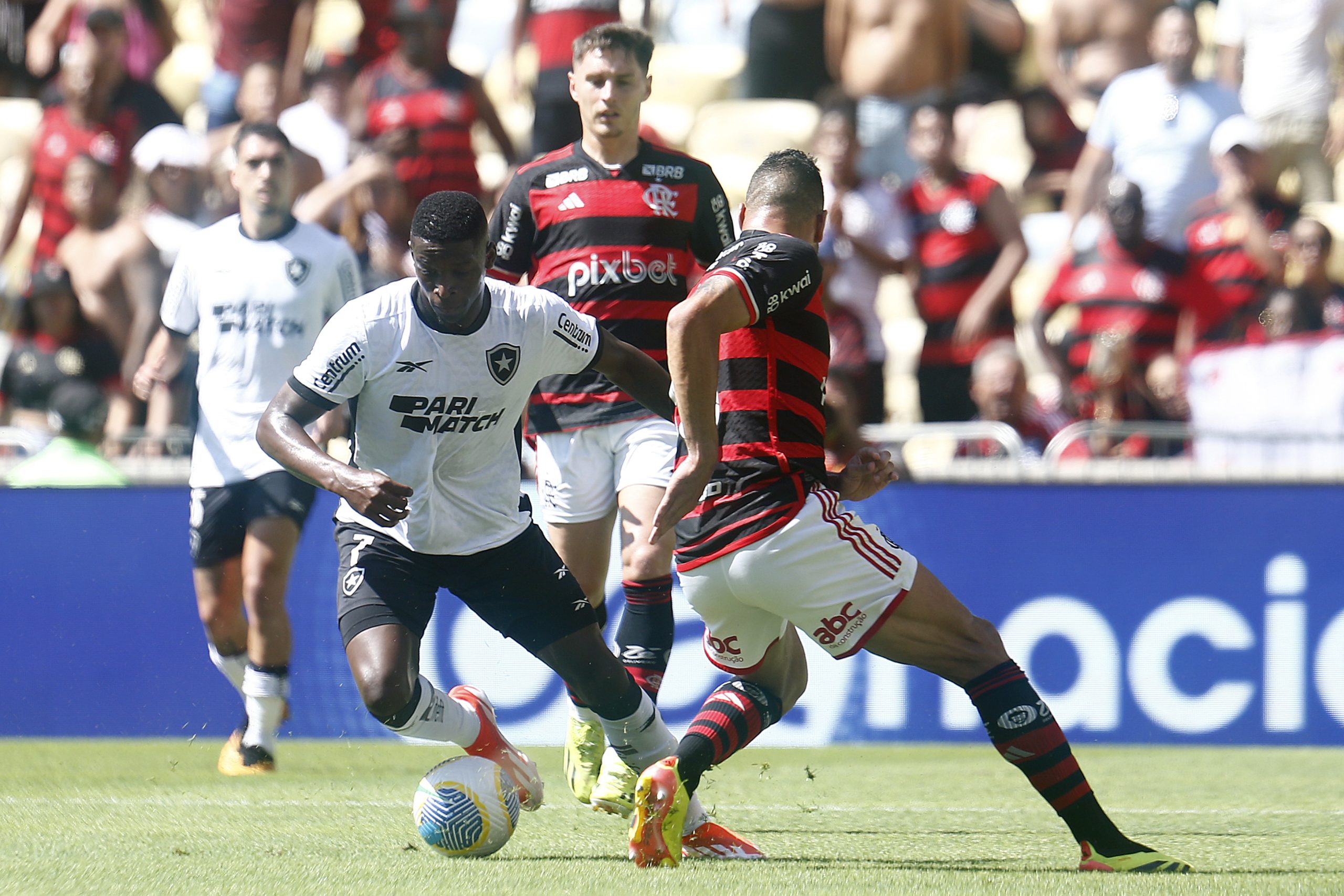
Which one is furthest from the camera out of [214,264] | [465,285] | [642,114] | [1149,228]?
[642,114]

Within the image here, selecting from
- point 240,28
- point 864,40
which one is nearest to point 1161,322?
point 864,40

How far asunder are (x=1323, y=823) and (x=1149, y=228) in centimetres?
572

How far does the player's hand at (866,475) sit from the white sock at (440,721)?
1.41 m

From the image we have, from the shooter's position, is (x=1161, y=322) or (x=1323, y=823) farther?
(x=1161, y=322)

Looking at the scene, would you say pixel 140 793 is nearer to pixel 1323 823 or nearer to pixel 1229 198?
pixel 1323 823

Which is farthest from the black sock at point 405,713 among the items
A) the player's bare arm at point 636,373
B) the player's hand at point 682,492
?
the player's bare arm at point 636,373

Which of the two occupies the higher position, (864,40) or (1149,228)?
(864,40)

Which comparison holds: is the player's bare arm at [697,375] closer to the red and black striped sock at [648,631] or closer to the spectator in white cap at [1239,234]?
the red and black striped sock at [648,631]

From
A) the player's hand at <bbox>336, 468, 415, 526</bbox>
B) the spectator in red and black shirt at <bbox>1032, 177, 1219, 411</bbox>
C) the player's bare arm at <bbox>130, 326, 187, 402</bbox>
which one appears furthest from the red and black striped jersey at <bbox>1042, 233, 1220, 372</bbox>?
the player's hand at <bbox>336, 468, 415, 526</bbox>

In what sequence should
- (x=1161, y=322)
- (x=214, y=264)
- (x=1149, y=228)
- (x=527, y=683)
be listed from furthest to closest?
(x=1149, y=228) < (x=1161, y=322) < (x=527, y=683) < (x=214, y=264)

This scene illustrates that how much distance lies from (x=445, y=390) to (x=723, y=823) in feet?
6.79

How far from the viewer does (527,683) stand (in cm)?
862

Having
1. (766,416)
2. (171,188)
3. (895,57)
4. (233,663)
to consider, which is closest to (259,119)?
→ (171,188)

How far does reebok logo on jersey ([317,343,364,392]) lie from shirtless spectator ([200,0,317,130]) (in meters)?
7.86
